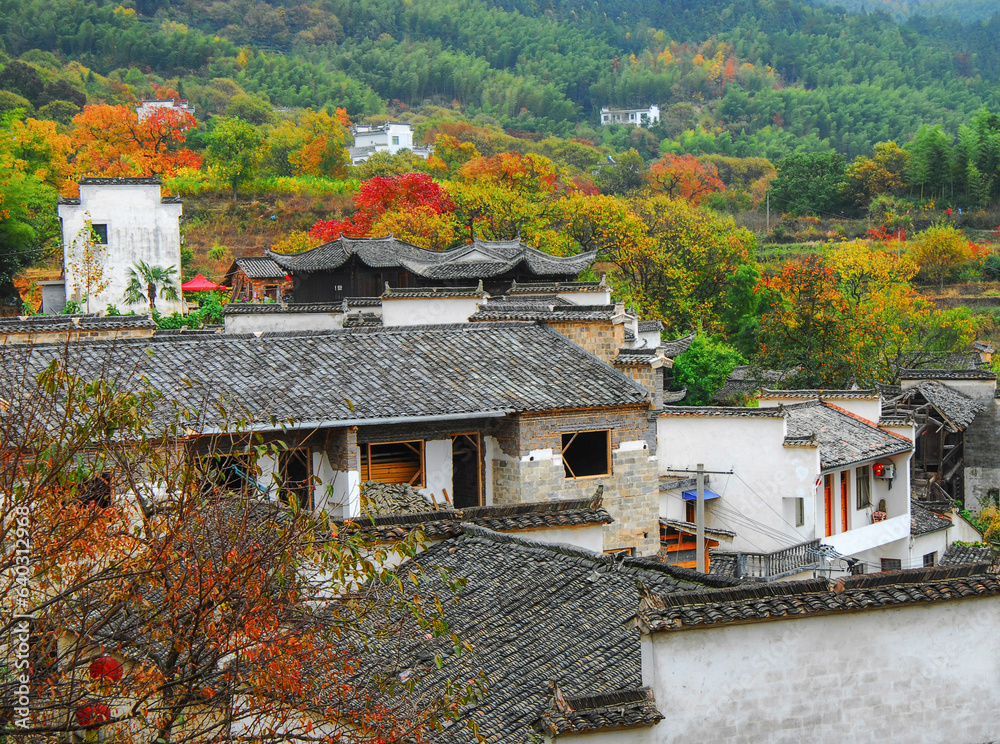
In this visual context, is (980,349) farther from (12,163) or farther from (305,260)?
(12,163)

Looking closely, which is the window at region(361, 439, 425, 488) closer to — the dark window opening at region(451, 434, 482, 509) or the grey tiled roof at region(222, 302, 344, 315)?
the dark window opening at region(451, 434, 482, 509)

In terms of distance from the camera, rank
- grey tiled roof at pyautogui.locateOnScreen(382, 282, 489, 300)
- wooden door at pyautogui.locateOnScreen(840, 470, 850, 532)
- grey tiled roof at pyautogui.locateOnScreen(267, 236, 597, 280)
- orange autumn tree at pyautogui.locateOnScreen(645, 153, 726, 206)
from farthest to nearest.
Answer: orange autumn tree at pyautogui.locateOnScreen(645, 153, 726, 206) → grey tiled roof at pyautogui.locateOnScreen(267, 236, 597, 280) → grey tiled roof at pyautogui.locateOnScreen(382, 282, 489, 300) → wooden door at pyautogui.locateOnScreen(840, 470, 850, 532)

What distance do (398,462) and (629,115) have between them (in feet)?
370

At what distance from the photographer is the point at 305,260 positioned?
3922cm

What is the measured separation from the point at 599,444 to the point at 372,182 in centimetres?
3347

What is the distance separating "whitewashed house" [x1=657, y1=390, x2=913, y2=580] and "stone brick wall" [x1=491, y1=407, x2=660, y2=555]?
6.19 ft

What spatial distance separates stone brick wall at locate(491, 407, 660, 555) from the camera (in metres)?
18.1

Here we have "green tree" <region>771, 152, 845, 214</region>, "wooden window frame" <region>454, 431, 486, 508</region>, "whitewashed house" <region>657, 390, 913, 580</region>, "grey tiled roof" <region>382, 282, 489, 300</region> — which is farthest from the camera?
"green tree" <region>771, 152, 845, 214</region>

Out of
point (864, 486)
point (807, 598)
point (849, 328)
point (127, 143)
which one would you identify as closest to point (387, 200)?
point (849, 328)

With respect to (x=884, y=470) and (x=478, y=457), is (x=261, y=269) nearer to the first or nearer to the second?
(x=478, y=457)

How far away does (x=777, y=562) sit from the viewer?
63.7 feet

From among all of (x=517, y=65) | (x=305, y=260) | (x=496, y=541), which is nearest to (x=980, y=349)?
(x=305, y=260)

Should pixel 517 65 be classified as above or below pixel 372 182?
above

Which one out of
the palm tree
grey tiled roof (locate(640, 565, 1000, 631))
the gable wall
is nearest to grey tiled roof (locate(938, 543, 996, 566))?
the gable wall
